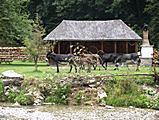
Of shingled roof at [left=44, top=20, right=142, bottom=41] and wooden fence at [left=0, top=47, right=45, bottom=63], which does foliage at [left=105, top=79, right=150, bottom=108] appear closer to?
shingled roof at [left=44, top=20, right=142, bottom=41]

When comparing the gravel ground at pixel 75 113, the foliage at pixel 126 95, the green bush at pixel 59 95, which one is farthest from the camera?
the green bush at pixel 59 95

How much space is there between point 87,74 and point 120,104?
3.71 m

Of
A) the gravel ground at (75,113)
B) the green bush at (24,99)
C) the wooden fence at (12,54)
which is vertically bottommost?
the gravel ground at (75,113)

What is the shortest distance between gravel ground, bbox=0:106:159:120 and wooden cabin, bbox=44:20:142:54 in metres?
15.5

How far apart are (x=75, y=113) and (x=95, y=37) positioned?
1752 cm

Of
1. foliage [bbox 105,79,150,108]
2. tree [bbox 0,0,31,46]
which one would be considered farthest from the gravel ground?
tree [bbox 0,0,31,46]

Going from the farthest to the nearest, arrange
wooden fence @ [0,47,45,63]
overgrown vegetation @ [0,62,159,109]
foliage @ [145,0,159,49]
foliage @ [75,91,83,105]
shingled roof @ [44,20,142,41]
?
foliage @ [145,0,159,49] → wooden fence @ [0,47,45,63] → shingled roof @ [44,20,142,41] → foliage @ [75,91,83,105] → overgrown vegetation @ [0,62,159,109]

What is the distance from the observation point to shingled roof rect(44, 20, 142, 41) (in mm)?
37406

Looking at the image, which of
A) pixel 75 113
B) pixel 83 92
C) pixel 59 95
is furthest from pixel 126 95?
pixel 75 113

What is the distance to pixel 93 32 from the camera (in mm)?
38594

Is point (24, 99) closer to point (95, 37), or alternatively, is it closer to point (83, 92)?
point (83, 92)

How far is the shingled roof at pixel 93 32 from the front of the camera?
37406 millimetres

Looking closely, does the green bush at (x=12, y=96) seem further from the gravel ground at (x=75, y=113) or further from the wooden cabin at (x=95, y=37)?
the wooden cabin at (x=95, y=37)

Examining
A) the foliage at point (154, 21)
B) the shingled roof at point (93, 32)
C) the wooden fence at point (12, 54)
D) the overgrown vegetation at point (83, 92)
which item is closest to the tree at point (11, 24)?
the wooden fence at point (12, 54)
